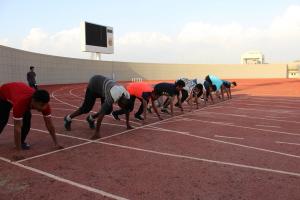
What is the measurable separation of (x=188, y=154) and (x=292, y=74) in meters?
56.9

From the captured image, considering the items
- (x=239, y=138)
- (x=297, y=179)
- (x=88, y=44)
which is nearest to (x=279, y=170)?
(x=297, y=179)

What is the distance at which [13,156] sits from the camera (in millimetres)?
6047

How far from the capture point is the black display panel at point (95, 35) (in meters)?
35.4

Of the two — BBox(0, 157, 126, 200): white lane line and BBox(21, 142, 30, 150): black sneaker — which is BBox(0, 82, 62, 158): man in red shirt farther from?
BBox(0, 157, 126, 200): white lane line

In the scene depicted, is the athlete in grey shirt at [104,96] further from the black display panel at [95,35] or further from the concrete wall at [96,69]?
the black display panel at [95,35]

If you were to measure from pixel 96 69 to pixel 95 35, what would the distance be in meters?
5.31

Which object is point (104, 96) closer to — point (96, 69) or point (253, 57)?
point (96, 69)


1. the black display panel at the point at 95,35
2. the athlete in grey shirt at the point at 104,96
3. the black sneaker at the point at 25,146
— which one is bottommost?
the black sneaker at the point at 25,146

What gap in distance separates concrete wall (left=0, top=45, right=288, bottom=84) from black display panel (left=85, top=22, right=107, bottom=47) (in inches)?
102

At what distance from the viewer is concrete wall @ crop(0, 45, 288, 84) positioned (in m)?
23.9

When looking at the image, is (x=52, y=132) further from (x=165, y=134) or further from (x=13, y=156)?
(x=165, y=134)

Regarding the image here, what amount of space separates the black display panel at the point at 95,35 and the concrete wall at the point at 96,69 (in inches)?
102

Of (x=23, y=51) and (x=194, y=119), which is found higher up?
(x=23, y=51)

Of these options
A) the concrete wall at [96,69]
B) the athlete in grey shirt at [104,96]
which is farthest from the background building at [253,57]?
the athlete in grey shirt at [104,96]
